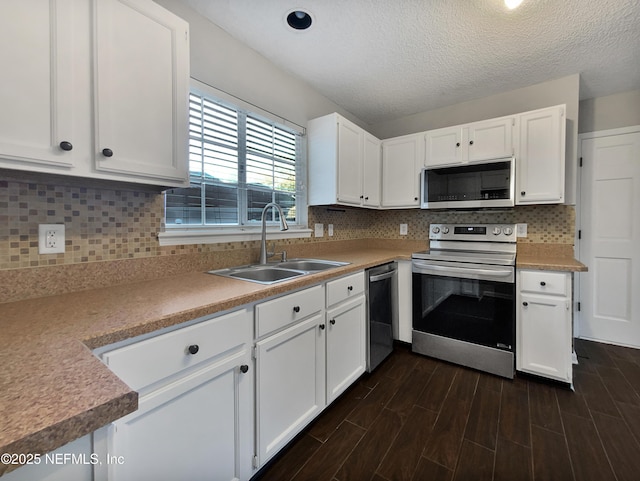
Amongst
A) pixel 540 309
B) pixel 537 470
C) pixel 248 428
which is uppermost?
pixel 540 309

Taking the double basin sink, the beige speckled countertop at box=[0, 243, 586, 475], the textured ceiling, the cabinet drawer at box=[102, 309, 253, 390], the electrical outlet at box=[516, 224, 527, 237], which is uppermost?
the textured ceiling

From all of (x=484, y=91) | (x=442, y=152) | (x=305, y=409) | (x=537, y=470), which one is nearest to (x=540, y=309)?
(x=537, y=470)

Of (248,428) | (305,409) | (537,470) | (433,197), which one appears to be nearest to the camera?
(248,428)

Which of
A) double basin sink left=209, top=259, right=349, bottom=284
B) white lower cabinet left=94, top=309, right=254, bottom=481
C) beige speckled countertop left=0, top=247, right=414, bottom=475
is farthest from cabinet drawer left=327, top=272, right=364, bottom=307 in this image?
white lower cabinet left=94, top=309, right=254, bottom=481

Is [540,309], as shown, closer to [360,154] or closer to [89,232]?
[360,154]

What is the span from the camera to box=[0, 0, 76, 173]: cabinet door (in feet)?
2.84

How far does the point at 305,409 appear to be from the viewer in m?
1.54

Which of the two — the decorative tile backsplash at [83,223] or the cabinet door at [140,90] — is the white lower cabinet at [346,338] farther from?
the cabinet door at [140,90]

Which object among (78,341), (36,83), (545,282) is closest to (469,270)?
(545,282)

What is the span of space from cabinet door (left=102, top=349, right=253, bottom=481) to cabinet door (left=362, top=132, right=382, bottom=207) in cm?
206

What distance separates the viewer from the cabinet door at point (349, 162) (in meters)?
2.45

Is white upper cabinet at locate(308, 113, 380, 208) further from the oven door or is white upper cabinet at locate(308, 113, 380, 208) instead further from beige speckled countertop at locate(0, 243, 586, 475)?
beige speckled countertop at locate(0, 243, 586, 475)

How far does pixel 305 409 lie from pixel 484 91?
3.01 m

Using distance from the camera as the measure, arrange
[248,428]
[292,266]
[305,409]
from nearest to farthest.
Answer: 1. [248,428]
2. [305,409]
3. [292,266]
